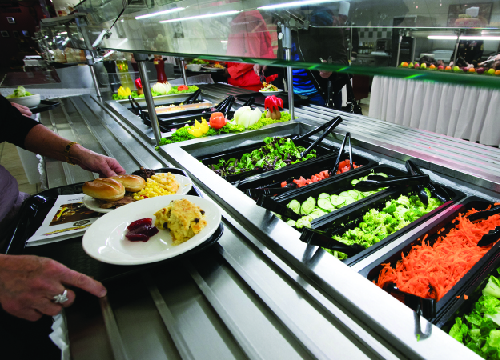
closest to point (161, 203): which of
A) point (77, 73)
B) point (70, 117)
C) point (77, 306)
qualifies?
point (77, 306)

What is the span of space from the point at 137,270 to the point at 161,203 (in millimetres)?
331

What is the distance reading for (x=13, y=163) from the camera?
5.68 m

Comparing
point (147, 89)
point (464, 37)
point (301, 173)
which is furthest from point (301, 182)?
point (147, 89)

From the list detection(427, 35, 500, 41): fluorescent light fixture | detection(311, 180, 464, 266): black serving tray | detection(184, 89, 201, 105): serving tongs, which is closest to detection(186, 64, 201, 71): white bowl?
detection(184, 89, 201, 105): serving tongs

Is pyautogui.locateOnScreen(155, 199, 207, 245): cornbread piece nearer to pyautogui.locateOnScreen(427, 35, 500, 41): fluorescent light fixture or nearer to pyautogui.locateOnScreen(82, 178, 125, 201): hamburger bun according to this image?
pyautogui.locateOnScreen(82, 178, 125, 201): hamburger bun

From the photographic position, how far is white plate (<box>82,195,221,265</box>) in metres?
0.82

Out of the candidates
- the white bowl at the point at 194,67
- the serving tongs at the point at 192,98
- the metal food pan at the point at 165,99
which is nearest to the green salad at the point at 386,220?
the serving tongs at the point at 192,98

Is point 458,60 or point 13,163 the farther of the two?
point 13,163

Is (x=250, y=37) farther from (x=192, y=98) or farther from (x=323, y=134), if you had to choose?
(x=192, y=98)

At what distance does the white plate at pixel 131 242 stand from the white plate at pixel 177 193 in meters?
0.11

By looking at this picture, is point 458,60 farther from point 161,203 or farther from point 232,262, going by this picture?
point 161,203

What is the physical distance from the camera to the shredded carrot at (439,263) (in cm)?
87

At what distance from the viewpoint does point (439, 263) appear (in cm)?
94

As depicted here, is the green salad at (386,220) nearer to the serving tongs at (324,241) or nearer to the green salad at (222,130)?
the serving tongs at (324,241)
